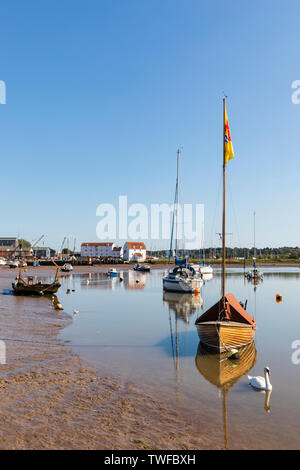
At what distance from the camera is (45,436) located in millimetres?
9180

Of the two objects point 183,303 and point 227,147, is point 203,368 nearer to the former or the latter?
point 227,147

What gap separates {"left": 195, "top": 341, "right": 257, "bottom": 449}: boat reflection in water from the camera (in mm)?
14867

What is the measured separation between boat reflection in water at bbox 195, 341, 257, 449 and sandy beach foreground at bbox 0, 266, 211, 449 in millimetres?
3299

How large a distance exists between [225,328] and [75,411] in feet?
31.9

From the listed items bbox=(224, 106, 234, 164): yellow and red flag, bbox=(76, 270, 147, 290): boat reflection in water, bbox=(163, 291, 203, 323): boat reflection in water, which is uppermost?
bbox=(224, 106, 234, 164): yellow and red flag

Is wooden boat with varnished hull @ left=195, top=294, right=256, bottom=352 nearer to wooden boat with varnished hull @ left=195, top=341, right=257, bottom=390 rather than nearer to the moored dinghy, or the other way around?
the moored dinghy

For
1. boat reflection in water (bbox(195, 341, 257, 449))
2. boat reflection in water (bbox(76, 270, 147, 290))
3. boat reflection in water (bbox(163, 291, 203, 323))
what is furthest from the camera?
boat reflection in water (bbox(76, 270, 147, 290))

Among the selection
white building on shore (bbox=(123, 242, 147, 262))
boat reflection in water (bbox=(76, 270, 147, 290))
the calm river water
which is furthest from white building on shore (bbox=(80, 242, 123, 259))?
the calm river water

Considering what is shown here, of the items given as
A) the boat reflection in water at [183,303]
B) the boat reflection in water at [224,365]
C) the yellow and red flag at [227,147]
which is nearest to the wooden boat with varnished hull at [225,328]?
the boat reflection in water at [224,365]

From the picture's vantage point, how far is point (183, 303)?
39906 millimetres

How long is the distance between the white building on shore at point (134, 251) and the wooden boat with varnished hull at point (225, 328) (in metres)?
152
